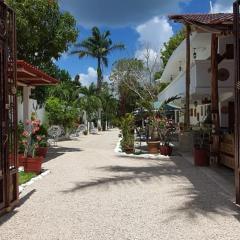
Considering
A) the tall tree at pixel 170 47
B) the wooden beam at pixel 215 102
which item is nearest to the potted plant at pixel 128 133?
the wooden beam at pixel 215 102

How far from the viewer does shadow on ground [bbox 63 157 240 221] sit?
837 centimetres

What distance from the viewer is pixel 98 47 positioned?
201ft

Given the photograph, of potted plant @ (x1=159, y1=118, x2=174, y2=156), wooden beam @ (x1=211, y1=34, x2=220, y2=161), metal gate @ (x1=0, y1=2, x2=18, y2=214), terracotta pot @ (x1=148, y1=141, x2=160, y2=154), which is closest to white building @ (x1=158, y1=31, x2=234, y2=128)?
wooden beam @ (x1=211, y1=34, x2=220, y2=161)

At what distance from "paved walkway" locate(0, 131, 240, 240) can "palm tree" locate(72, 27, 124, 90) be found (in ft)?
157

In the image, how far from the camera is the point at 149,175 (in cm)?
1298

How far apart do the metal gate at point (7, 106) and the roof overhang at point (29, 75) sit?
16.8 feet

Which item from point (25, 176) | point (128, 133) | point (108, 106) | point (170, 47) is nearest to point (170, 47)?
point (170, 47)

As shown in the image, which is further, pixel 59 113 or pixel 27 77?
pixel 59 113

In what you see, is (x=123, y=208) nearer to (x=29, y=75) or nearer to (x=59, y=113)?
(x=29, y=75)

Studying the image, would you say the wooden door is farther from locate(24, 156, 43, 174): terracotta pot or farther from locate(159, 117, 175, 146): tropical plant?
locate(159, 117, 175, 146): tropical plant

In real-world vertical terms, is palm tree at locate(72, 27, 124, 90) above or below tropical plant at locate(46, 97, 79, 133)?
above

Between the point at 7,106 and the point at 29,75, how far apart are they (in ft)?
25.2

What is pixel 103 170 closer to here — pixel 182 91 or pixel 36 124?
pixel 36 124

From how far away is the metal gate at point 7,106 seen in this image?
26.6ft
